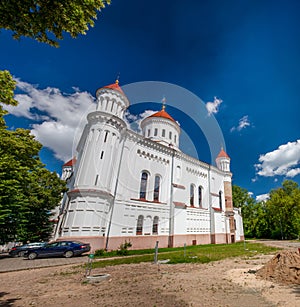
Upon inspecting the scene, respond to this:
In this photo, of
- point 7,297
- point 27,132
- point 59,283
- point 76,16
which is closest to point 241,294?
point 59,283

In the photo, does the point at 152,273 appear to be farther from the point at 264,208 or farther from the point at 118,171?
the point at 264,208

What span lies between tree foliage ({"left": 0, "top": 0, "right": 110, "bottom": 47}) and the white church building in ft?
45.1

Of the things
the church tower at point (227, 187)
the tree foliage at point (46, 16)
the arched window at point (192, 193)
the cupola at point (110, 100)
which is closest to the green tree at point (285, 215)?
the church tower at point (227, 187)

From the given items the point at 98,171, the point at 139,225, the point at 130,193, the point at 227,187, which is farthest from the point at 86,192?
the point at 227,187

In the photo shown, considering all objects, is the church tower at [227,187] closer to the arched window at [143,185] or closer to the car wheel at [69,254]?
the arched window at [143,185]

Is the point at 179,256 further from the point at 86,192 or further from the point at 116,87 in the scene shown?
the point at 116,87

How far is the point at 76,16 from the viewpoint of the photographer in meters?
4.77

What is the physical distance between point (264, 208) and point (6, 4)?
58724 mm

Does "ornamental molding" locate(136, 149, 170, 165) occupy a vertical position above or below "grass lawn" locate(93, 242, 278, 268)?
above

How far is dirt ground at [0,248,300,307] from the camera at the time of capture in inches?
207

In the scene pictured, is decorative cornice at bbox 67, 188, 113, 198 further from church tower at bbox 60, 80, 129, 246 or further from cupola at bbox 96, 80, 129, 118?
cupola at bbox 96, 80, 129, 118

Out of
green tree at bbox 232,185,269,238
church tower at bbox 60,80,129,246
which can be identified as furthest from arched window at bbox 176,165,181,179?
green tree at bbox 232,185,269,238

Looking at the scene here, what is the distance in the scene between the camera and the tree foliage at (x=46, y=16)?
4.55 m

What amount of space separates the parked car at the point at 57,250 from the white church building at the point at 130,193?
1119mm
